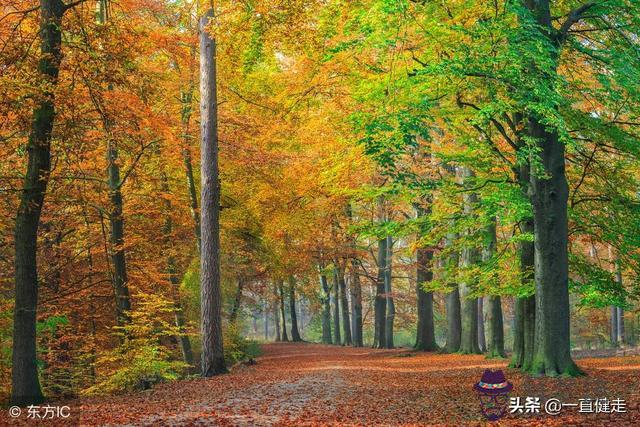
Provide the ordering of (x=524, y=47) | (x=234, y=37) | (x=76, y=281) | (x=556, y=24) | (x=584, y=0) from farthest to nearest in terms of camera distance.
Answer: (x=76, y=281) → (x=556, y=24) → (x=584, y=0) → (x=234, y=37) → (x=524, y=47)

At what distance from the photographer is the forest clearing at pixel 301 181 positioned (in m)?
10.2

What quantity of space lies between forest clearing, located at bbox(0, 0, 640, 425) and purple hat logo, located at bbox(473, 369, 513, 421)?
4 cm

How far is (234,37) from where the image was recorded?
1176 centimetres

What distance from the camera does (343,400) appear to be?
11.1 m

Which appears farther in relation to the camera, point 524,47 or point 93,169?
point 93,169

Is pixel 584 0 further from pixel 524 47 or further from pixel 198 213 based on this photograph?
pixel 198 213

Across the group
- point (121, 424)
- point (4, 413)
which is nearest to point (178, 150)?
point (4, 413)

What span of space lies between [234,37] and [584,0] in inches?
334

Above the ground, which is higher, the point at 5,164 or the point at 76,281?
the point at 5,164

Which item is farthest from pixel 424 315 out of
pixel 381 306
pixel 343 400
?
pixel 343 400

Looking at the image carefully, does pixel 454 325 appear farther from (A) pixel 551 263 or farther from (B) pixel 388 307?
(A) pixel 551 263

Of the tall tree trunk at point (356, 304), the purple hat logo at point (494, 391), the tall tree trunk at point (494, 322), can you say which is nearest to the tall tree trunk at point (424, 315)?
the tall tree trunk at point (494, 322)

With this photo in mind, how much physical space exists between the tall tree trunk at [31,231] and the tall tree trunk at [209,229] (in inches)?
231

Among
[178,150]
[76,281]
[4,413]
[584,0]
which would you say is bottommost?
[4,413]
